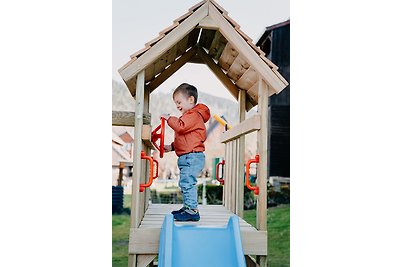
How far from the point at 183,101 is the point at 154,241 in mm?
938

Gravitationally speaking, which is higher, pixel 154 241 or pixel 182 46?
pixel 182 46

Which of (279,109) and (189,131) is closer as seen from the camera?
(189,131)

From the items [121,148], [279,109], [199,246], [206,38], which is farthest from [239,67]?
[279,109]

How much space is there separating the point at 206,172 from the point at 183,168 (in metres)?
2.43

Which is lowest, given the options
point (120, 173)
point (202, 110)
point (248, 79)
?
point (120, 173)

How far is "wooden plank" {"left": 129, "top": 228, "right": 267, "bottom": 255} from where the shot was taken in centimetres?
279

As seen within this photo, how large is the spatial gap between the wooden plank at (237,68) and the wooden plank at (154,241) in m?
1.10

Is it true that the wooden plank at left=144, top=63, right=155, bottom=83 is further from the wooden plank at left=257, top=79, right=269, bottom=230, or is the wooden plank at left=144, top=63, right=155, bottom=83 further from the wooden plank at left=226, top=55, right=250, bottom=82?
the wooden plank at left=257, top=79, right=269, bottom=230

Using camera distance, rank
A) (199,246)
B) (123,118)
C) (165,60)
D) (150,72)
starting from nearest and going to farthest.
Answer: (199,246), (123,118), (150,72), (165,60)

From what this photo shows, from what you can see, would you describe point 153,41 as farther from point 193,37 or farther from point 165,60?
point 193,37

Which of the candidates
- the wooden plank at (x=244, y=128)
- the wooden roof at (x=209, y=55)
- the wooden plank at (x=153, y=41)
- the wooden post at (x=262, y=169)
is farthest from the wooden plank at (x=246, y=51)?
the wooden plank at (x=153, y=41)

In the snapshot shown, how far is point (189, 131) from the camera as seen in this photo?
310 centimetres

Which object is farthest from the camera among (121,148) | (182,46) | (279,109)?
(279,109)

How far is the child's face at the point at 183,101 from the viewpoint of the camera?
3182 millimetres
